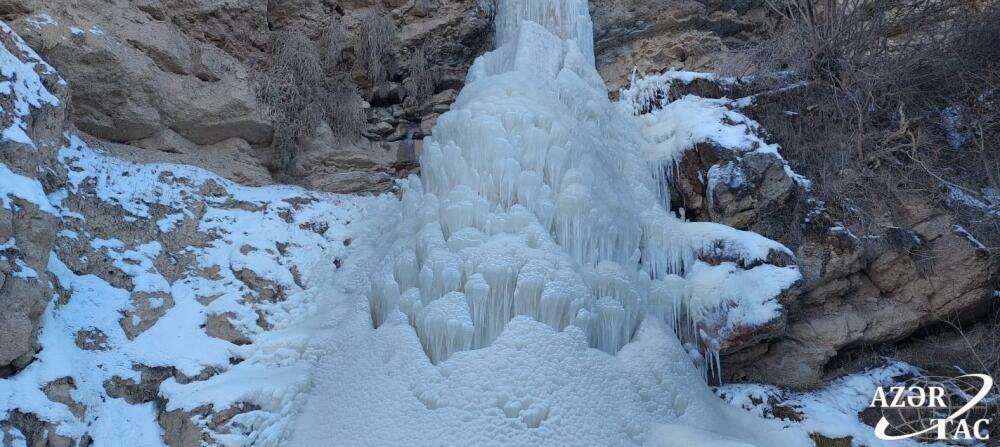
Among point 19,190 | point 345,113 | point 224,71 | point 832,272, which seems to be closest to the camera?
point 19,190

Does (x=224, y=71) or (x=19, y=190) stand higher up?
(x=224, y=71)

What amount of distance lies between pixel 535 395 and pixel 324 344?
1.66 m

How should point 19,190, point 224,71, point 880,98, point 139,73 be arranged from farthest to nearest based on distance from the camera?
point 880,98 < point 224,71 < point 139,73 < point 19,190

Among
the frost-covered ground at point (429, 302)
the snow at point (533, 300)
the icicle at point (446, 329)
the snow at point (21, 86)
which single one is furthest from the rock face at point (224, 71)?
the icicle at point (446, 329)

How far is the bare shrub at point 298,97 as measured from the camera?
6.92 metres

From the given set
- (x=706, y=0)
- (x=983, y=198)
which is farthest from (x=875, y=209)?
(x=706, y=0)

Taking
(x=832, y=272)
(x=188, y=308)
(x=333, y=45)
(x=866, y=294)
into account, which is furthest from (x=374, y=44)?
(x=866, y=294)

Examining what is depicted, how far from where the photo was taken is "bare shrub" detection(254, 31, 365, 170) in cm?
692

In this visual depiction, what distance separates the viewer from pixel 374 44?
7.65 m

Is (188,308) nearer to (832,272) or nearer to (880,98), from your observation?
(832,272)

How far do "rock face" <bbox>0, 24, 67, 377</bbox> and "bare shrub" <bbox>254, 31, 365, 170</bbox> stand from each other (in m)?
2.21

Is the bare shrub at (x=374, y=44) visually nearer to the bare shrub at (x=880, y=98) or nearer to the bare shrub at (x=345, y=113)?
the bare shrub at (x=345, y=113)

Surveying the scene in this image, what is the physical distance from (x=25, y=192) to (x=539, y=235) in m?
3.32

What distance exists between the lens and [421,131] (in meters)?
7.77
